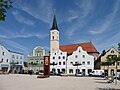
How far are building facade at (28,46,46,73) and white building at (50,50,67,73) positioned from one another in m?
6.94

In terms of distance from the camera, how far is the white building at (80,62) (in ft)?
234

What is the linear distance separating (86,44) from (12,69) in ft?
106

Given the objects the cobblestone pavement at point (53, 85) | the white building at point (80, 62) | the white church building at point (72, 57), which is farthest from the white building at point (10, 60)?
the cobblestone pavement at point (53, 85)

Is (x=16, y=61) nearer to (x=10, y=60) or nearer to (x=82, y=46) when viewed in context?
(x=10, y=60)

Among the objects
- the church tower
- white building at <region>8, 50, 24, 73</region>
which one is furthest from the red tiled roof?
white building at <region>8, 50, 24, 73</region>

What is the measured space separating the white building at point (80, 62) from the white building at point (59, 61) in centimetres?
211

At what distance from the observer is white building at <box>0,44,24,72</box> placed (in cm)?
7831

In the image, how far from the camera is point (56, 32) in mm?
85375

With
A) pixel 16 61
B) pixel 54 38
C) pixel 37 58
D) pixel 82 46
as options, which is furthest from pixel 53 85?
pixel 16 61

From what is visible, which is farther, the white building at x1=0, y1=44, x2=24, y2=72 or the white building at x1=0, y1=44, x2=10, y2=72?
the white building at x1=0, y1=44, x2=24, y2=72

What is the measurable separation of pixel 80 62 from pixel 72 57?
364 centimetres

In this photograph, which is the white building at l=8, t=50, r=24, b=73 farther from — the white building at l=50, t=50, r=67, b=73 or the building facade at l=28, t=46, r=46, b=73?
the white building at l=50, t=50, r=67, b=73

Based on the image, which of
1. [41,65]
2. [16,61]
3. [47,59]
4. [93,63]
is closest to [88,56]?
[93,63]

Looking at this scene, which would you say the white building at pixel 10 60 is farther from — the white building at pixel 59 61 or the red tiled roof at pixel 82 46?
the red tiled roof at pixel 82 46
